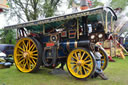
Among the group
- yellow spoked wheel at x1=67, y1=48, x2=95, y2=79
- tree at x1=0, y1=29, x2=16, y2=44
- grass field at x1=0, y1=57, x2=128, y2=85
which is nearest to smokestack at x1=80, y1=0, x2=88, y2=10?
yellow spoked wheel at x1=67, y1=48, x2=95, y2=79

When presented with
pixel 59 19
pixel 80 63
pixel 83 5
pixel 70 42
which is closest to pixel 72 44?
pixel 70 42

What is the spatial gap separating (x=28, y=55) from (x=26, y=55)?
0.32 ft

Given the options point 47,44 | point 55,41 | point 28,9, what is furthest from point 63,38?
point 28,9

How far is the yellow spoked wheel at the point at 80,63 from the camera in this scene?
443cm

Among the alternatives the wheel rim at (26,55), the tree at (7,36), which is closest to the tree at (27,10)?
the tree at (7,36)

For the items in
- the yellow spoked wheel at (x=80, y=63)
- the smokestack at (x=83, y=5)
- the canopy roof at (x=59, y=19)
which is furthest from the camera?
the smokestack at (x=83, y=5)

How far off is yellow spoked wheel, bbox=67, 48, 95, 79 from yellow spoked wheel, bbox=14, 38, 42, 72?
1.53 meters

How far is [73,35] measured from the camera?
16.7ft

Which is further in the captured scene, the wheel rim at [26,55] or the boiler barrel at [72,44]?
the wheel rim at [26,55]

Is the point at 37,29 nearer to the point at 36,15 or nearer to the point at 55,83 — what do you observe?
the point at 55,83

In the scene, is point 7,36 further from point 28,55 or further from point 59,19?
point 59,19

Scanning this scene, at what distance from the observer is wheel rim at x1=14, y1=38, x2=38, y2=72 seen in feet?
19.0

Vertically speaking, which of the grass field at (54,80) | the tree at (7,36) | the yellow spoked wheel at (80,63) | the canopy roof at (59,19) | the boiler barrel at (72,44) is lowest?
the grass field at (54,80)

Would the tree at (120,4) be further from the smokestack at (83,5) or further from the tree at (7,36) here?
the tree at (7,36)
